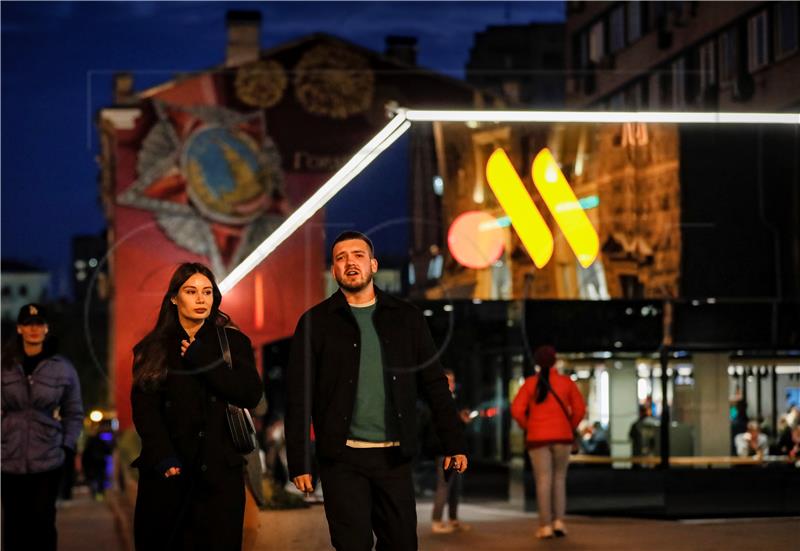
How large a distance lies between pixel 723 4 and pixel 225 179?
10617 millimetres

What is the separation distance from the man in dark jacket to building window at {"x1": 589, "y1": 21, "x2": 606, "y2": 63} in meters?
37.2

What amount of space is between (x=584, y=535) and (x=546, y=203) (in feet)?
9.11

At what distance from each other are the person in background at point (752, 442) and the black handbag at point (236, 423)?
9.70 metres

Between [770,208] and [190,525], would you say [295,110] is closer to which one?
[770,208]

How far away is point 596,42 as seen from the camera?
44969mm

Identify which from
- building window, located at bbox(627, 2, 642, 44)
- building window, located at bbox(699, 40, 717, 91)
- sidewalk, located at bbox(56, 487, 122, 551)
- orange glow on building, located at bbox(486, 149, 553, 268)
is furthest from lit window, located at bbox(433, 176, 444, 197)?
building window, located at bbox(627, 2, 642, 44)

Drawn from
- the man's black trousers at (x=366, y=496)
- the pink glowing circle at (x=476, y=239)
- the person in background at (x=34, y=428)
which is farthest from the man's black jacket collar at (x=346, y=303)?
the pink glowing circle at (x=476, y=239)

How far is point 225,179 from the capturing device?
98.0 ft

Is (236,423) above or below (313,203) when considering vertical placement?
below

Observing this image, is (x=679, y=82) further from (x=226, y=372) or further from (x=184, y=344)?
(x=226, y=372)

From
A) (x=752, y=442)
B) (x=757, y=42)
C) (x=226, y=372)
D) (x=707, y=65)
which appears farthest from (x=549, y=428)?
(x=707, y=65)

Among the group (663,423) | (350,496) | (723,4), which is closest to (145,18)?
(663,423)

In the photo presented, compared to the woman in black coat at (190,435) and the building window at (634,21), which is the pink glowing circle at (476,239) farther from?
the building window at (634,21)

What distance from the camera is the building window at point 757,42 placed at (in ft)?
97.8
